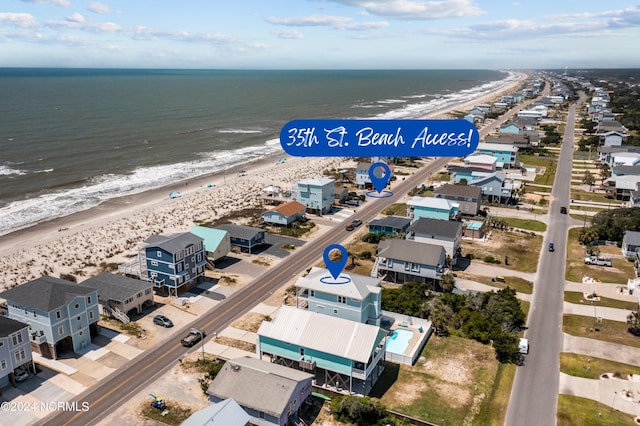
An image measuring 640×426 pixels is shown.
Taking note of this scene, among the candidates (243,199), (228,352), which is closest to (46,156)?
(243,199)

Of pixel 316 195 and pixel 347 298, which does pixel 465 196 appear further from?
pixel 347 298

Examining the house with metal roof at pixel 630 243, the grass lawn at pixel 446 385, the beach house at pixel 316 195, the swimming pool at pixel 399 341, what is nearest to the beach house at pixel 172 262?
the swimming pool at pixel 399 341

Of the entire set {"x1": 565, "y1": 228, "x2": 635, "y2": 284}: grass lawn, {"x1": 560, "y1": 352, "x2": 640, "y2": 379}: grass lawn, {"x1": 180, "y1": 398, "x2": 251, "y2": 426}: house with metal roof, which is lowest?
{"x1": 560, "y1": 352, "x2": 640, "y2": 379}: grass lawn

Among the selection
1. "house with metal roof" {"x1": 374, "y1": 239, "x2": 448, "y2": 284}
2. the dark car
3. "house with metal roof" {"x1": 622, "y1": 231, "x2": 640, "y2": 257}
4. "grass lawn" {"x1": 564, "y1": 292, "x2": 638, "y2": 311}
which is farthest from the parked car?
"house with metal roof" {"x1": 622, "y1": 231, "x2": 640, "y2": 257}

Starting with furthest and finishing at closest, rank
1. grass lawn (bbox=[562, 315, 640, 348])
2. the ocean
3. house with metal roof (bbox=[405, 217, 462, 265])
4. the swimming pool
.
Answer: the ocean → house with metal roof (bbox=[405, 217, 462, 265]) → grass lawn (bbox=[562, 315, 640, 348]) → the swimming pool

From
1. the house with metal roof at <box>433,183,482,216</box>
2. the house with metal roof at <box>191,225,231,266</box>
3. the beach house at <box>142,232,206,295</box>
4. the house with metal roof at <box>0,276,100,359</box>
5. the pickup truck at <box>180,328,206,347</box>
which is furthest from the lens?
the house with metal roof at <box>433,183,482,216</box>

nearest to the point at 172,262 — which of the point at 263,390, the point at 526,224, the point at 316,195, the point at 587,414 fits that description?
the point at 263,390

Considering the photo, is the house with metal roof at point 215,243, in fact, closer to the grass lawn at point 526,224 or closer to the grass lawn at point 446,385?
the grass lawn at point 446,385

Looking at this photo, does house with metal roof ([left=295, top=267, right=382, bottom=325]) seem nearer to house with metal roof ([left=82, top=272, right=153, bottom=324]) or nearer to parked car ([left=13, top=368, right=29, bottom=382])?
house with metal roof ([left=82, top=272, right=153, bottom=324])
